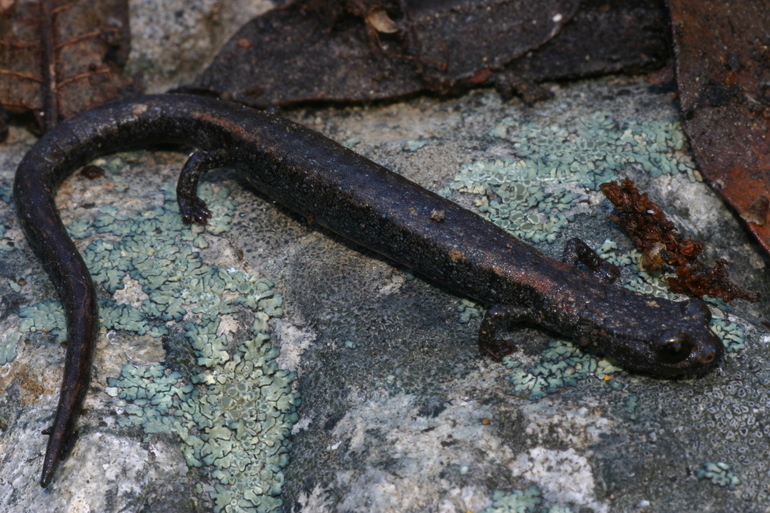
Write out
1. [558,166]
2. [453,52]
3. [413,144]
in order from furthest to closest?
1. [453,52]
2. [413,144]
3. [558,166]

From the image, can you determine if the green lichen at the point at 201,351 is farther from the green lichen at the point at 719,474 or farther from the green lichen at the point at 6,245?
the green lichen at the point at 719,474

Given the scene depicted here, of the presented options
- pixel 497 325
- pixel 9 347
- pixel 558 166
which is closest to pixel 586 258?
pixel 497 325

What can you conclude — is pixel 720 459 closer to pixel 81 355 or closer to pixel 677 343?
pixel 677 343

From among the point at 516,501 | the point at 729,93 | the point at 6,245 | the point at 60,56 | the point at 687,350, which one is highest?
the point at 60,56

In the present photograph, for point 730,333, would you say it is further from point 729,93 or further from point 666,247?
point 729,93

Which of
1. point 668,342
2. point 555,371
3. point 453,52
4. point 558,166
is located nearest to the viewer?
point 668,342

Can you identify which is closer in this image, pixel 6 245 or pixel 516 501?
pixel 516 501
